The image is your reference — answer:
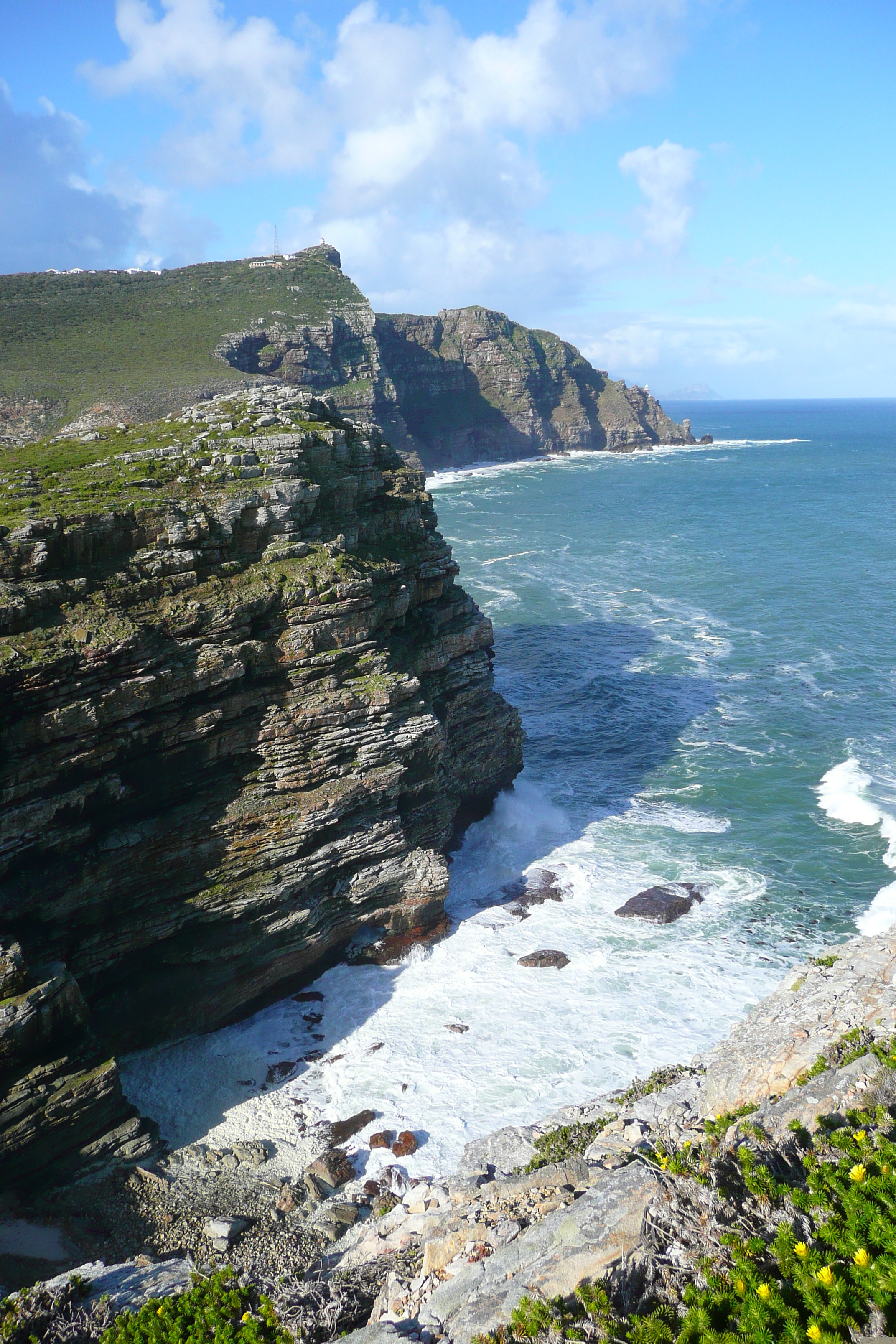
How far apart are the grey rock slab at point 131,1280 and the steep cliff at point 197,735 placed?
504 centimetres

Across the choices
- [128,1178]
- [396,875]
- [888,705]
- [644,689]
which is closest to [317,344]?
[644,689]

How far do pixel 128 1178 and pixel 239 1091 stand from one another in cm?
463

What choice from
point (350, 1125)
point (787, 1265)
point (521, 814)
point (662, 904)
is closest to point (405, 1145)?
point (350, 1125)

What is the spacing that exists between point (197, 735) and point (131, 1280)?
1632 cm

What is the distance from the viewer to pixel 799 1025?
67.4 feet

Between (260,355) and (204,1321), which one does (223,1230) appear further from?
(260,355)

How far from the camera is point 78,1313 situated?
1617 cm

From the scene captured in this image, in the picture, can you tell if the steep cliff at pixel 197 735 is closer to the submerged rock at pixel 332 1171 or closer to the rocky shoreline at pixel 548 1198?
the rocky shoreline at pixel 548 1198

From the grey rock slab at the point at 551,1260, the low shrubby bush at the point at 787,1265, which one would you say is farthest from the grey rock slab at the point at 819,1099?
the grey rock slab at the point at 551,1260

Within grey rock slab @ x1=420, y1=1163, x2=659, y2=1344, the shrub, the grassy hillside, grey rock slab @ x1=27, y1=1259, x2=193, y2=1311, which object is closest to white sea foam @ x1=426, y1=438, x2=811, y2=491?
the grassy hillside

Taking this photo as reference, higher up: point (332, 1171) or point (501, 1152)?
point (501, 1152)

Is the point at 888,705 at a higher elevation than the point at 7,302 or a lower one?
lower

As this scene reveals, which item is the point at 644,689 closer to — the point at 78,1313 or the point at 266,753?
the point at 266,753

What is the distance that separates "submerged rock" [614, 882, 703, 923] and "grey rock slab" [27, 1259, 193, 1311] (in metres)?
21.7
